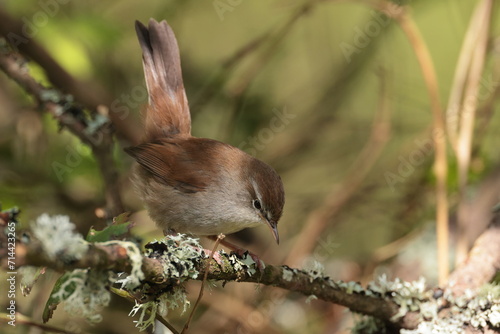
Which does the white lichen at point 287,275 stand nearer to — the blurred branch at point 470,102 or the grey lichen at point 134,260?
the grey lichen at point 134,260

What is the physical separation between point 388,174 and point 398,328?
2694 mm

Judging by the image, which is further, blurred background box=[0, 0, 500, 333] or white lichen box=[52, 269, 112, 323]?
blurred background box=[0, 0, 500, 333]

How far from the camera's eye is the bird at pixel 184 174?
11.4 ft

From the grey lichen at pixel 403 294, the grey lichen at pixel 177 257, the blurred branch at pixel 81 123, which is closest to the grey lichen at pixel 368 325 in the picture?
the grey lichen at pixel 403 294

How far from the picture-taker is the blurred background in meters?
4.30

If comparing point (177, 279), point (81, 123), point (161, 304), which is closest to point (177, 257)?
point (177, 279)

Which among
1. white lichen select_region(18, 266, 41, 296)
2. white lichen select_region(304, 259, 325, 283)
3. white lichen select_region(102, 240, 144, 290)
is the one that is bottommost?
white lichen select_region(304, 259, 325, 283)

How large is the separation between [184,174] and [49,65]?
165 centimetres

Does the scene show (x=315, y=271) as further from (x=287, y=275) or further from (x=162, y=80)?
(x=162, y=80)

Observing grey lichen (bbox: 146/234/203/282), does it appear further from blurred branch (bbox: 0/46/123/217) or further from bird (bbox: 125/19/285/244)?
blurred branch (bbox: 0/46/123/217)

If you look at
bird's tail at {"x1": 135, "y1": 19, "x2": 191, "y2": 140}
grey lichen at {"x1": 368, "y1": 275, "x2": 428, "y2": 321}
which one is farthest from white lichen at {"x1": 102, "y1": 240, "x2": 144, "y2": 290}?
bird's tail at {"x1": 135, "y1": 19, "x2": 191, "y2": 140}

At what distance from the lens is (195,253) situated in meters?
2.18

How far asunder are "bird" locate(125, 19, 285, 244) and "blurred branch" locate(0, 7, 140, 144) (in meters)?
0.68

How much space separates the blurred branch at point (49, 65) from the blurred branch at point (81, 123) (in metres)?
0.93
